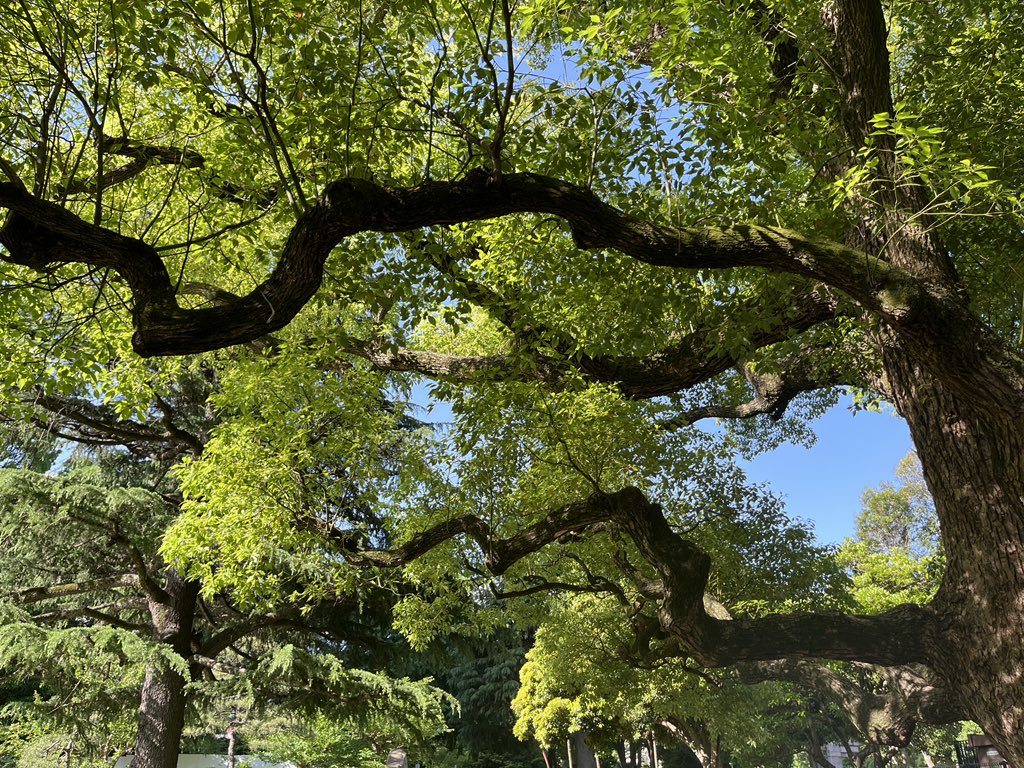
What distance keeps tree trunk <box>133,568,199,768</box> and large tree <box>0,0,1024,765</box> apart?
654cm

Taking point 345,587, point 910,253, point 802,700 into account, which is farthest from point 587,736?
point 910,253

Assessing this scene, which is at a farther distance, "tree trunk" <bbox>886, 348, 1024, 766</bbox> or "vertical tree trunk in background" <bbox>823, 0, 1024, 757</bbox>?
"tree trunk" <bbox>886, 348, 1024, 766</bbox>

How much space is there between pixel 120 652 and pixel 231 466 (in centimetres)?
542

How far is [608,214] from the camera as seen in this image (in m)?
4.21

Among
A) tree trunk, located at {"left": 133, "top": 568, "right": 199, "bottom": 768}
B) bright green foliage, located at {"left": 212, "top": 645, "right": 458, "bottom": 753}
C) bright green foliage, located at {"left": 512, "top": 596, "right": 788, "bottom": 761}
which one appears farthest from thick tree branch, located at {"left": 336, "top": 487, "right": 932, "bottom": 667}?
tree trunk, located at {"left": 133, "top": 568, "right": 199, "bottom": 768}

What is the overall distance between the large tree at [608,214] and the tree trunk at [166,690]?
257 inches

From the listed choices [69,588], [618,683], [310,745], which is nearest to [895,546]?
[618,683]

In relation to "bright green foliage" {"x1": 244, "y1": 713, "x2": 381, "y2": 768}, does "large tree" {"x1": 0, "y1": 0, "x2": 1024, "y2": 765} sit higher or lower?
higher

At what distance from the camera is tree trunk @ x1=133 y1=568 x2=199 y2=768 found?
1153 centimetres

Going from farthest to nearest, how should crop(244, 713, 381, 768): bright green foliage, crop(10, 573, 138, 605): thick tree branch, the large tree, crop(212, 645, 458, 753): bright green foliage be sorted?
crop(244, 713, 381, 768): bright green foliage
crop(10, 573, 138, 605): thick tree branch
crop(212, 645, 458, 753): bright green foliage
the large tree

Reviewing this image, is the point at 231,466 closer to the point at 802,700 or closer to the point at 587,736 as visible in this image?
the point at 802,700

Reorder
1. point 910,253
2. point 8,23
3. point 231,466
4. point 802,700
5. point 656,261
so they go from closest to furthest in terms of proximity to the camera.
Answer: point 656,261
point 8,23
point 910,253
point 231,466
point 802,700

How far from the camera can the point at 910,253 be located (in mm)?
5520

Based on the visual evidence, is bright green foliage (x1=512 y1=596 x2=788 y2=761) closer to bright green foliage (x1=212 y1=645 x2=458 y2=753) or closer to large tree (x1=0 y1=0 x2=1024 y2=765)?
bright green foliage (x1=212 y1=645 x2=458 y2=753)
